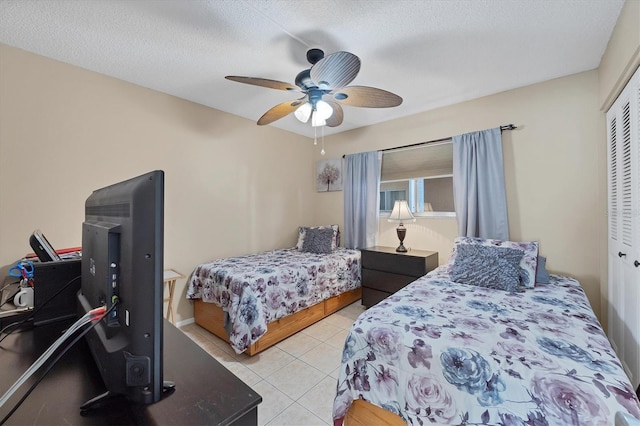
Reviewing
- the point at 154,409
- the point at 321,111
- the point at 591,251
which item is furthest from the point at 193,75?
the point at 591,251

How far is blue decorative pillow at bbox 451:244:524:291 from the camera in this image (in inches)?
77.4

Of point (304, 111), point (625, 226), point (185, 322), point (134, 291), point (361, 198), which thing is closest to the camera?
point (134, 291)

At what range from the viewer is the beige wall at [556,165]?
227 centimetres

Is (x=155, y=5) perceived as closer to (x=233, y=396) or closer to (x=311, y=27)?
(x=311, y=27)

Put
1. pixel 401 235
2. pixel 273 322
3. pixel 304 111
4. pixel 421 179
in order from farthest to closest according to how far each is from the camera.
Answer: pixel 421 179 → pixel 401 235 → pixel 273 322 → pixel 304 111

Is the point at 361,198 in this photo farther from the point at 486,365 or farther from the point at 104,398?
the point at 104,398

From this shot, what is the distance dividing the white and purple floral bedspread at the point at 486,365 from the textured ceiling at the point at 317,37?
5.93 feet

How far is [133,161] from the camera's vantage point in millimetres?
2557

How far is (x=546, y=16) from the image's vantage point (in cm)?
166

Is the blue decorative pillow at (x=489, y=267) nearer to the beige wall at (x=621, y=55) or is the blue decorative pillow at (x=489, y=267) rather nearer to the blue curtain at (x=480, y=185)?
the blue curtain at (x=480, y=185)

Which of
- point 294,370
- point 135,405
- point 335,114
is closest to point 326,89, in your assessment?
point 335,114

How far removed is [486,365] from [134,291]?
1309 mm

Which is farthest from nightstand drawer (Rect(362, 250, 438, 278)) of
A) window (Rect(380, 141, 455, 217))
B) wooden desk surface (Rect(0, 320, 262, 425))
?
wooden desk surface (Rect(0, 320, 262, 425))

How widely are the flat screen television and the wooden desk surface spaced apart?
0.04 m
